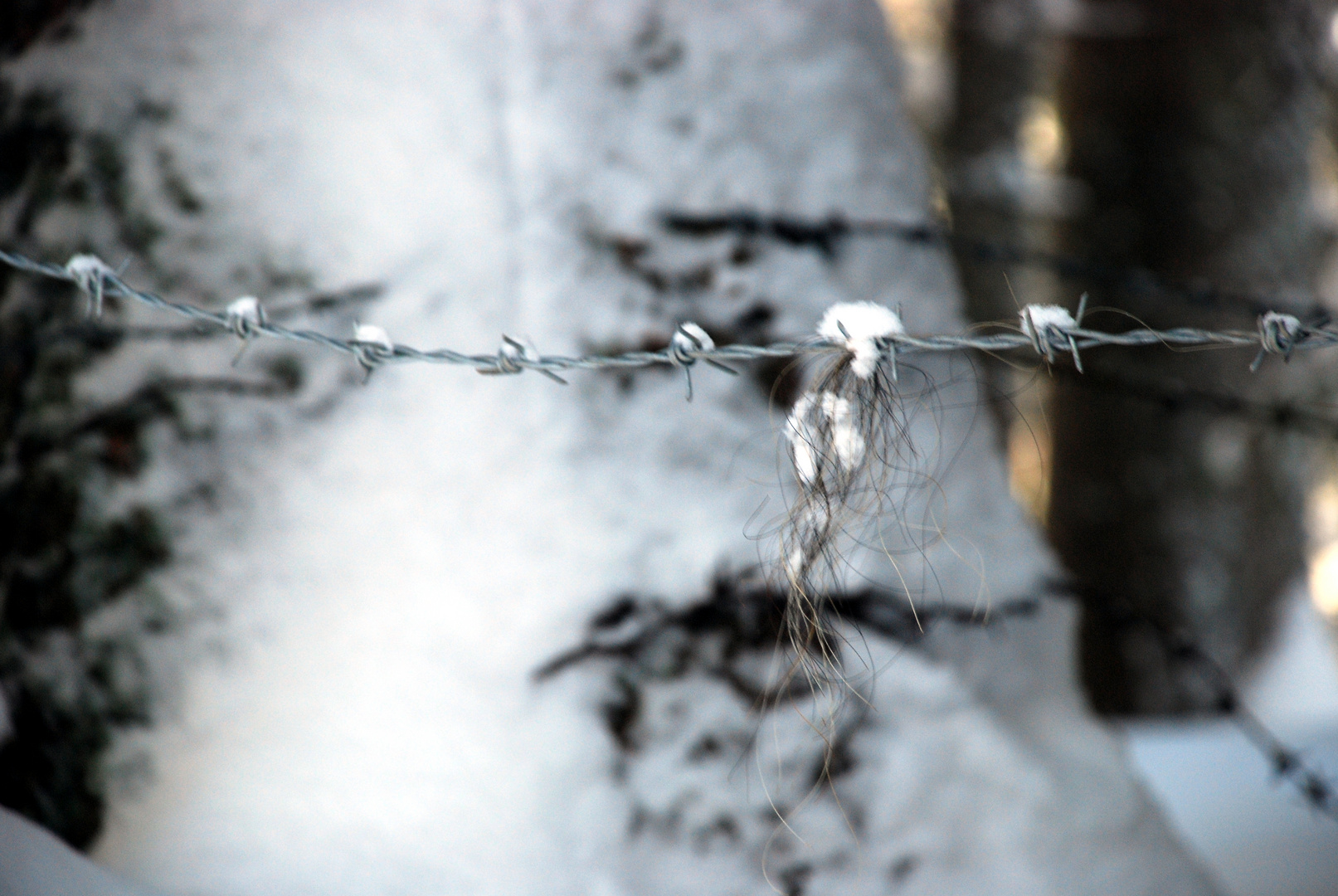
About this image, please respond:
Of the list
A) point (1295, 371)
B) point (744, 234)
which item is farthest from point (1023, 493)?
point (744, 234)

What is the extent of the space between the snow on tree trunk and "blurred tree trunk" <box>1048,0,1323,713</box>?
1.98m

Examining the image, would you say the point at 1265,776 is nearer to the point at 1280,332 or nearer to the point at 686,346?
the point at 1280,332

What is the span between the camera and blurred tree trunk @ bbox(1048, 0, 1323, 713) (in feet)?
10.8

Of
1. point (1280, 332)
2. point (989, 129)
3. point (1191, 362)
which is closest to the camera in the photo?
point (1280, 332)

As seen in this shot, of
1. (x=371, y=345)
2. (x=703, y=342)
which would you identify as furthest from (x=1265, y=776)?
(x=371, y=345)

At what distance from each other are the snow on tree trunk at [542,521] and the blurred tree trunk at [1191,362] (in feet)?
6.49

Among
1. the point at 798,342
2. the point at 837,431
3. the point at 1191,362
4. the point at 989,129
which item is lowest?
the point at 837,431

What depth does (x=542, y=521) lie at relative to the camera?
141cm

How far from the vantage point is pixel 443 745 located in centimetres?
135

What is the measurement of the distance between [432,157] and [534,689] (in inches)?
32.7

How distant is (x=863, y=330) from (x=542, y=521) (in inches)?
26.4

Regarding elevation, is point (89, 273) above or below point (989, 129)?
below

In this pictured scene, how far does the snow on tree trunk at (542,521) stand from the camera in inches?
53.6

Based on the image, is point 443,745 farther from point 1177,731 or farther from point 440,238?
point 1177,731
